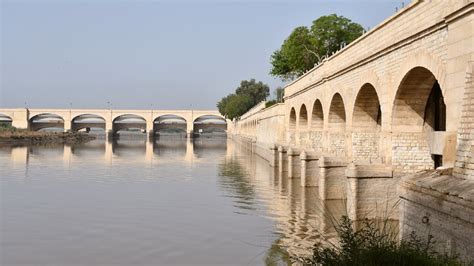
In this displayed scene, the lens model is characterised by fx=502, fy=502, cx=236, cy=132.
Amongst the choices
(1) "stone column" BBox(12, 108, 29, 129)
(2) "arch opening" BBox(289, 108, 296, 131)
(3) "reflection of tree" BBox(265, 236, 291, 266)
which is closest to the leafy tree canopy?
(1) "stone column" BBox(12, 108, 29, 129)

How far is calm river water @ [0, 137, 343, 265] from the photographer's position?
11914 millimetres

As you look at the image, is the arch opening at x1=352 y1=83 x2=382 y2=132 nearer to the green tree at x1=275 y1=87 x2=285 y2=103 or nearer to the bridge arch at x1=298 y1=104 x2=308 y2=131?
the bridge arch at x1=298 y1=104 x2=308 y2=131

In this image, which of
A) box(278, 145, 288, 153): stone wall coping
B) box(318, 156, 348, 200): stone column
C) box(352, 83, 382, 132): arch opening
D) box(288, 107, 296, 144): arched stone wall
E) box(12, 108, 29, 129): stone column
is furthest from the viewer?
box(12, 108, 29, 129): stone column

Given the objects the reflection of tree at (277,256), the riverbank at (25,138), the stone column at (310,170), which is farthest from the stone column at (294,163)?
the riverbank at (25,138)

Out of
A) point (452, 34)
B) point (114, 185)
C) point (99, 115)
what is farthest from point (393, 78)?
point (99, 115)

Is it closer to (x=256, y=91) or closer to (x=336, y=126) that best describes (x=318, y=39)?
(x=336, y=126)

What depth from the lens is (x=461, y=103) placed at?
987 centimetres

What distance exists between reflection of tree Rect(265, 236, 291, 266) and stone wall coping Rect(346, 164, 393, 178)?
12.0ft

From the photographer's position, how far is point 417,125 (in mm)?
15039

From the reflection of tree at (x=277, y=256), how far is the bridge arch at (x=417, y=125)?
4.86 meters

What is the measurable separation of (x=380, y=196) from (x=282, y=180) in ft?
42.9

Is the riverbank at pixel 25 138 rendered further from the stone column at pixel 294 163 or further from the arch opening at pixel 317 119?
the arch opening at pixel 317 119

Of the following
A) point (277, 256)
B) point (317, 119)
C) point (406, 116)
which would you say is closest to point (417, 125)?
point (406, 116)

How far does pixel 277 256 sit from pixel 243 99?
8734 centimetres
